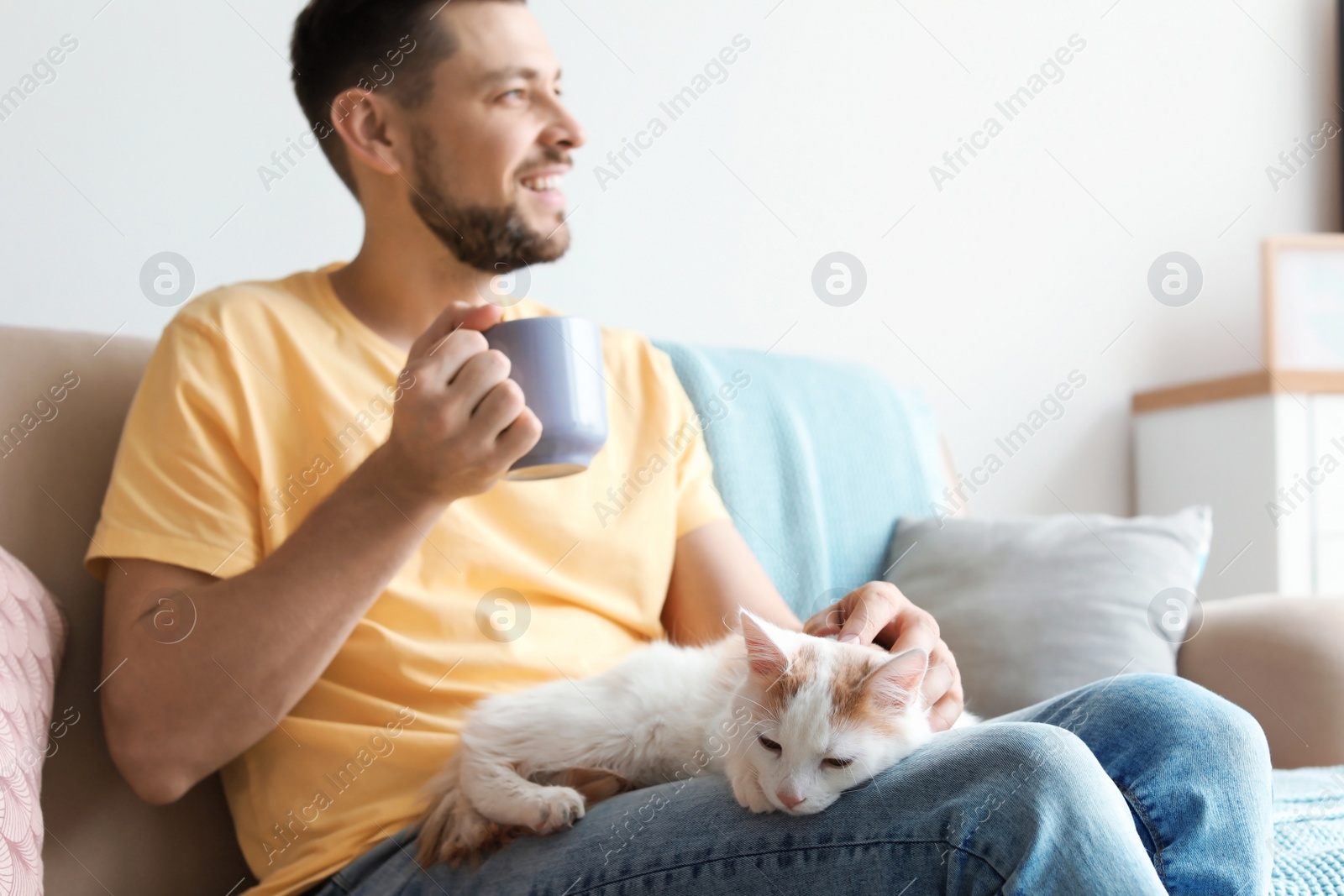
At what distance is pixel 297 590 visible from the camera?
2.96 ft

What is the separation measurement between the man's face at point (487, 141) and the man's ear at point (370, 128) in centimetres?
3

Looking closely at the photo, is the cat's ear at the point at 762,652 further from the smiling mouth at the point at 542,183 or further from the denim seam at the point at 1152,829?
the smiling mouth at the point at 542,183

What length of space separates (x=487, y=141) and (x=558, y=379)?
1.52 ft

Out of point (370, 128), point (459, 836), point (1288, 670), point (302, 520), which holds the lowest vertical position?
point (1288, 670)

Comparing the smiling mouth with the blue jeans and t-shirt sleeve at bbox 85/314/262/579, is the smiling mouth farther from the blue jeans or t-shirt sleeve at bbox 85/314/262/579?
the blue jeans

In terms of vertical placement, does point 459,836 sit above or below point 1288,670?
above

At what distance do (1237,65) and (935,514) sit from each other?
1735 millimetres

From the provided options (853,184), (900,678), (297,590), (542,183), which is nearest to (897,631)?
(900,678)

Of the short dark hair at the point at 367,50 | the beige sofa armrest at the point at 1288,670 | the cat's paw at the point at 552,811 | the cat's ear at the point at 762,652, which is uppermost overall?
the short dark hair at the point at 367,50

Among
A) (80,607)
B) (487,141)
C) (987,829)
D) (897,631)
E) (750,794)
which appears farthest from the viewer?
(487,141)

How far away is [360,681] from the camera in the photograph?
1017mm

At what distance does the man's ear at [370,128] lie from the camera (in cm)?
124

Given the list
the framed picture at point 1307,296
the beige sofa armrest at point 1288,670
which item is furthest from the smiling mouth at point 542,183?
the framed picture at point 1307,296

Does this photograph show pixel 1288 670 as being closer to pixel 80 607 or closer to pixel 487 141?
pixel 487 141
